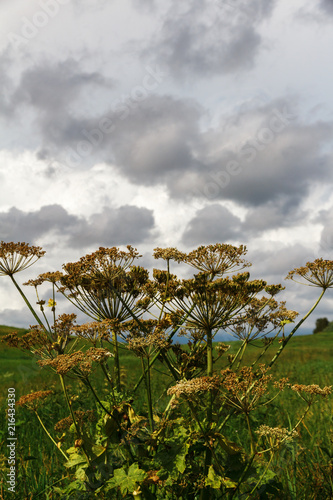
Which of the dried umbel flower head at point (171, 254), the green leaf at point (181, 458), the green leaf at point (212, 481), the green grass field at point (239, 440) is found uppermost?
the dried umbel flower head at point (171, 254)

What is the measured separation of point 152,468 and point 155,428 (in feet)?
1.33

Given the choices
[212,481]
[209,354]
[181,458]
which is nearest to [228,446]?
[212,481]

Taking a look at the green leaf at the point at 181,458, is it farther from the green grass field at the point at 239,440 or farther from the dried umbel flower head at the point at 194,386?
the green grass field at the point at 239,440

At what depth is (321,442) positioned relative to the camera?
7.47 m

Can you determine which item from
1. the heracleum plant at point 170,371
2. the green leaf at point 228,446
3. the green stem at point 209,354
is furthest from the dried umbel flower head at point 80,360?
the green leaf at point 228,446

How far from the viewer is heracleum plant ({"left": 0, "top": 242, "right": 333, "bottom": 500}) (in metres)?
3.81

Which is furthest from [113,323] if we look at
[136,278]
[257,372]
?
[257,372]

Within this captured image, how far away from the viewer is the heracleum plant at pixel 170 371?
381cm

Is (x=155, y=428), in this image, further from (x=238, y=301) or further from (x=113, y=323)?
(x=238, y=301)

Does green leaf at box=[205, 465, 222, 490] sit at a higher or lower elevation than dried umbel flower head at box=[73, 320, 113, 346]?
lower

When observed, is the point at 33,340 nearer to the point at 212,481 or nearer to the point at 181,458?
the point at 181,458

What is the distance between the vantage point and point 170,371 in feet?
15.3

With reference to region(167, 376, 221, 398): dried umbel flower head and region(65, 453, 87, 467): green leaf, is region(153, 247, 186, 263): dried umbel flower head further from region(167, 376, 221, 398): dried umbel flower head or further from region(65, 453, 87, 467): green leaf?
region(65, 453, 87, 467): green leaf

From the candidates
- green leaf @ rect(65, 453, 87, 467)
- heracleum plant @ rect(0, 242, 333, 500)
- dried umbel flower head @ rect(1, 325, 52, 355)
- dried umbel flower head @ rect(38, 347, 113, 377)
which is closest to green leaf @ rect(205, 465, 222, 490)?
heracleum plant @ rect(0, 242, 333, 500)
